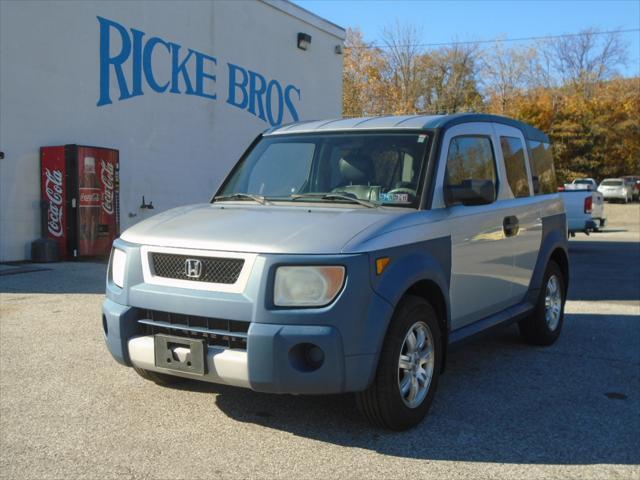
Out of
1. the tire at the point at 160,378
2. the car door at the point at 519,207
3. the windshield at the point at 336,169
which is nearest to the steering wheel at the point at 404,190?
the windshield at the point at 336,169

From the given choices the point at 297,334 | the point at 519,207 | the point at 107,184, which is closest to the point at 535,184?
the point at 519,207

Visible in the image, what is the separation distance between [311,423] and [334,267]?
3.82ft

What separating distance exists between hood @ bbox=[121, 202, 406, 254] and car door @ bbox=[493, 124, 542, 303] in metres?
1.74

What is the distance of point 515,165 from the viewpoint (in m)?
6.16

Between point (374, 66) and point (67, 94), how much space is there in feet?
131

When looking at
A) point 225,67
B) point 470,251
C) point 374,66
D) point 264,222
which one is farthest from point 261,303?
point 374,66

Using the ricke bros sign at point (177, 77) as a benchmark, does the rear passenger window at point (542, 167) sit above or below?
below

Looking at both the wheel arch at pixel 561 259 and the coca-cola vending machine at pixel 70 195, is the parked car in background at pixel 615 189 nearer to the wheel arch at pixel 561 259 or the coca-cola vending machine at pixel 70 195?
the coca-cola vending machine at pixel 70 195

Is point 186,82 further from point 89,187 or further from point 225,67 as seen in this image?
point 89,187

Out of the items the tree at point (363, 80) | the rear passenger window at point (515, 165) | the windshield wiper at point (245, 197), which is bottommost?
the windshield wiper at point (245, 197)

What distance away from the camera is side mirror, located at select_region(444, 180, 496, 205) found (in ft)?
15.3

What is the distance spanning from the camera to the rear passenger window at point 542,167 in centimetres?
662

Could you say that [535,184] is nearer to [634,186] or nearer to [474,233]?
[474,233]

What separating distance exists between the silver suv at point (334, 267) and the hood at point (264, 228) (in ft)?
0.04
